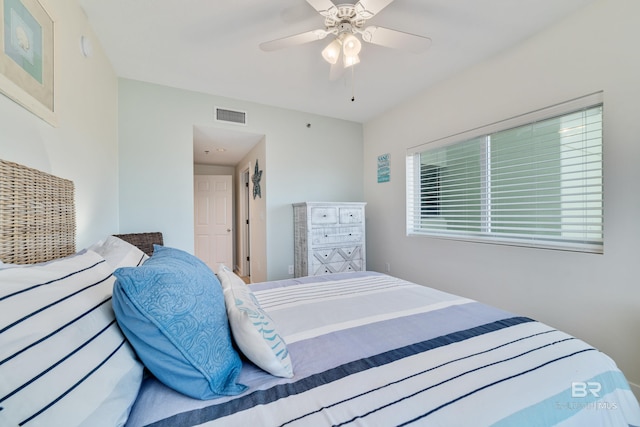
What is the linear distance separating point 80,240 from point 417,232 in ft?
10.3

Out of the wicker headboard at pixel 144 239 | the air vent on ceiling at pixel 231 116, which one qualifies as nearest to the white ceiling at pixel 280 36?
the air vent on ceiling at pixel 231 116

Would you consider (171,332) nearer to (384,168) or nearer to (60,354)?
(60,354)

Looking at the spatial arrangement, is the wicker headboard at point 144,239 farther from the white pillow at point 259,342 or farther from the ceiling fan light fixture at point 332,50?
the ceiling fan light fixture at point 332,50

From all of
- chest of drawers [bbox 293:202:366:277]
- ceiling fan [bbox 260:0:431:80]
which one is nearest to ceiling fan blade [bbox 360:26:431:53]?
ceiling fan [bbox 260:0:431:80]

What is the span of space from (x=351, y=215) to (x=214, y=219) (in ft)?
9.68

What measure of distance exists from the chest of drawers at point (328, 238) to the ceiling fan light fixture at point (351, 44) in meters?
1.68

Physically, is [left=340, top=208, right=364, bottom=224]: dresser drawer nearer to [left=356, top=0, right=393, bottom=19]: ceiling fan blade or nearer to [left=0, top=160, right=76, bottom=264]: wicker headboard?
[left=356, top=0, right=393, bottom=19]: ceiling fan blade

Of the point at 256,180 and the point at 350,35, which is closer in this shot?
the point at 350,35

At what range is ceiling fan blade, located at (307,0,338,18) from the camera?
1396mm

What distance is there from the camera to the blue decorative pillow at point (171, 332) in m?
0.64

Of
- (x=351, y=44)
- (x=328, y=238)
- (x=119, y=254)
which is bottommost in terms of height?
(x=328, y=238)

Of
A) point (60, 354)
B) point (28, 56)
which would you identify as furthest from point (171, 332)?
point (28, 56)

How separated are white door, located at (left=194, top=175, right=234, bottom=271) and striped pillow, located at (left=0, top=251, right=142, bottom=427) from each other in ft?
14.5

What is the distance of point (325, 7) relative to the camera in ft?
4.72
